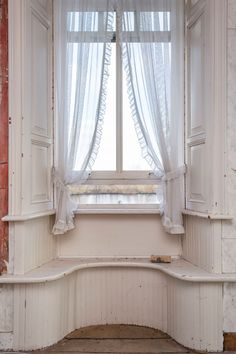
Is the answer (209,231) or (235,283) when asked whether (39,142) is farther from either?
(235,283)

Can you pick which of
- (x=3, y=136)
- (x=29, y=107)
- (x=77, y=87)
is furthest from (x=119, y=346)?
(x=77, y=87)

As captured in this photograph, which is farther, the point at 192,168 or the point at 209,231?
the point at 192,168

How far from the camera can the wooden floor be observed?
2340 mm

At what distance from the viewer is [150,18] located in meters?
2.73

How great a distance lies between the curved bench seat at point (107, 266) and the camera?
2240mm

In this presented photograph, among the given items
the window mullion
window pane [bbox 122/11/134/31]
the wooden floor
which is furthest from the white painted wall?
the window mullion

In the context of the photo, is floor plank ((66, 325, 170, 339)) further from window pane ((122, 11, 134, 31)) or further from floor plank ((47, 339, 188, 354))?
window pane ((122, 11, 134, 31))

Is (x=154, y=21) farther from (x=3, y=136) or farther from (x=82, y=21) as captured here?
(x=3, y=136)

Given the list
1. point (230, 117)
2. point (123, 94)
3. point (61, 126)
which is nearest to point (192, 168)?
point (230, 117)

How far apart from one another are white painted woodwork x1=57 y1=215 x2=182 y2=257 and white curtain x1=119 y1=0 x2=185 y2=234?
0.18 meters

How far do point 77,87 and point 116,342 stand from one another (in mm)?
1953

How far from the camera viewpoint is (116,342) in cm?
248

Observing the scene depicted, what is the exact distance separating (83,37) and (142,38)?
1.54 ft

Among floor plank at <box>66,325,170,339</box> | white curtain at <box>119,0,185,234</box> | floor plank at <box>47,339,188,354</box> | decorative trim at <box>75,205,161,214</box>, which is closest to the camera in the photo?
floor plank at <box>47,339,188,354</box>
